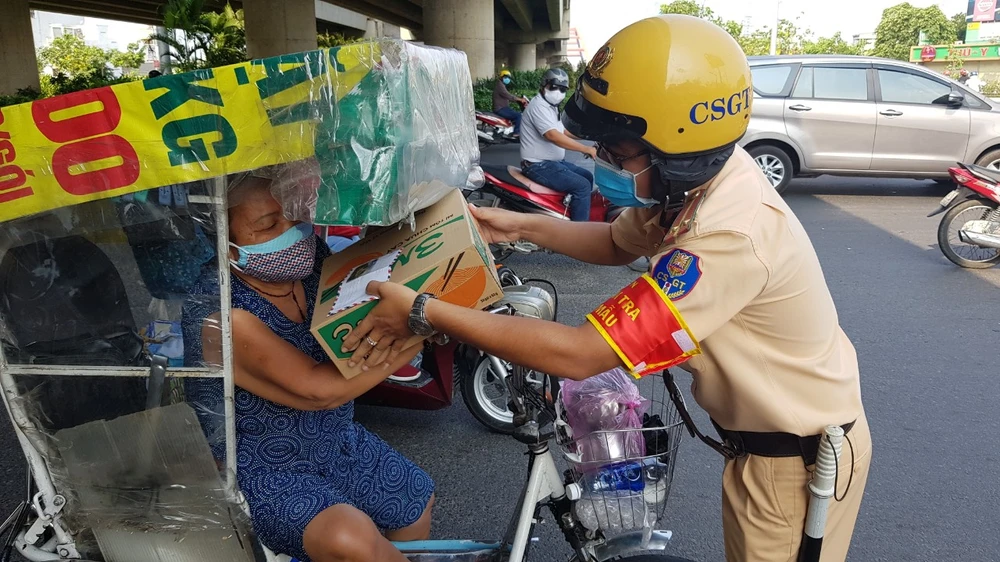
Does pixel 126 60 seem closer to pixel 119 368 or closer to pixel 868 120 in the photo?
pixel 868 120

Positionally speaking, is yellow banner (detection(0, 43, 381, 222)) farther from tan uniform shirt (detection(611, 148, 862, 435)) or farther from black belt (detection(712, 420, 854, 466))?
black belt (detection(712, 420, 854, 466))

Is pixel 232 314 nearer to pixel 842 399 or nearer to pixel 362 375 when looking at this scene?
pixel 362 375

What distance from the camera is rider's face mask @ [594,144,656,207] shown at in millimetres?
1535

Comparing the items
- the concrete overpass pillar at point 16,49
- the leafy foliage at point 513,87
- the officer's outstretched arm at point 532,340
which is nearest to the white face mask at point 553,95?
the officer's outstretched arm at point 532,340

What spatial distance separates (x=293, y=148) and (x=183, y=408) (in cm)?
66

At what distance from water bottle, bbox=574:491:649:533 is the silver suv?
7.76m

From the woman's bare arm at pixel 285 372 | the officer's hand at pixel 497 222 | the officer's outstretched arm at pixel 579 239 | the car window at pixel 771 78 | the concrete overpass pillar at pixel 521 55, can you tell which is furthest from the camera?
the concrete overpass pillar at pixel 521 55

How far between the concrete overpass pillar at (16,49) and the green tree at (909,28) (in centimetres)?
5554

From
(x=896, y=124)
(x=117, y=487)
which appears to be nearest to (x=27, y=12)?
(x=896, y=124)

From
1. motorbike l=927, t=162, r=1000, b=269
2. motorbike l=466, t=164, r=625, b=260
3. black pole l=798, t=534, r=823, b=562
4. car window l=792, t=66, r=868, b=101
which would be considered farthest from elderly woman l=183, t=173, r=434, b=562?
car window l=792, t=66, r=868, b=101

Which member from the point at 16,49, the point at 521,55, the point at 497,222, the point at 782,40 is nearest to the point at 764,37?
the point at 782,40

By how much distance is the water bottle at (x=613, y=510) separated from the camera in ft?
5.18

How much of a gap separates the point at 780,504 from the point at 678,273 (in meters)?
0.62

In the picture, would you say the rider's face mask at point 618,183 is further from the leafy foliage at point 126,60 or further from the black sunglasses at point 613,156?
the leafy foliage at point 126,60
